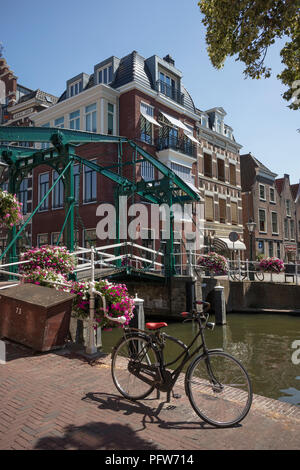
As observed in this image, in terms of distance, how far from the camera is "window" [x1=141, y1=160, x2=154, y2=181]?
20359 millimetres

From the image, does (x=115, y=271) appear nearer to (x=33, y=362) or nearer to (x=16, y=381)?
(x=33, y=362)

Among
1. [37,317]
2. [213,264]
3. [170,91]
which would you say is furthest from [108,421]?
[170,91]

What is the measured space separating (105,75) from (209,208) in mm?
11953

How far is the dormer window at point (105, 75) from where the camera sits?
22.0 m

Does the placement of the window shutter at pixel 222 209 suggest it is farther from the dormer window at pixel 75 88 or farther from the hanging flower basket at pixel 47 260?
the hanging flower basket at pixel 47 260

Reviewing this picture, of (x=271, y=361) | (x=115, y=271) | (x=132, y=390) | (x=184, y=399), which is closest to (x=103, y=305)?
(x=132, y=390)

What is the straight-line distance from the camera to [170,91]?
23.4 metres

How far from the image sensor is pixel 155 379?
3.74 metres

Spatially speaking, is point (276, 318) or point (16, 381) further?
point (276, 318)

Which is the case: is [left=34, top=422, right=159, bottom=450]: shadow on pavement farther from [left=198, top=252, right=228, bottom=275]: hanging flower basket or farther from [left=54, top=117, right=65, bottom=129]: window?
[left=54, top=117, right=65, bottom=129]: window

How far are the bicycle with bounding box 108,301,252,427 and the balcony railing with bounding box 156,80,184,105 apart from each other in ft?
68.0

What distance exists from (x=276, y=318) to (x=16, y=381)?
42.2 feet

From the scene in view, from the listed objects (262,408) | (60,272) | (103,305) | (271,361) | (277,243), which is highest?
(277,243)

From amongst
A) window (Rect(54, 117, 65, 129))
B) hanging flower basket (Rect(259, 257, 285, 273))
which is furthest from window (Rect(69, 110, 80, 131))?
hanging flower basket (Rect(259, 257, 285, 273))
